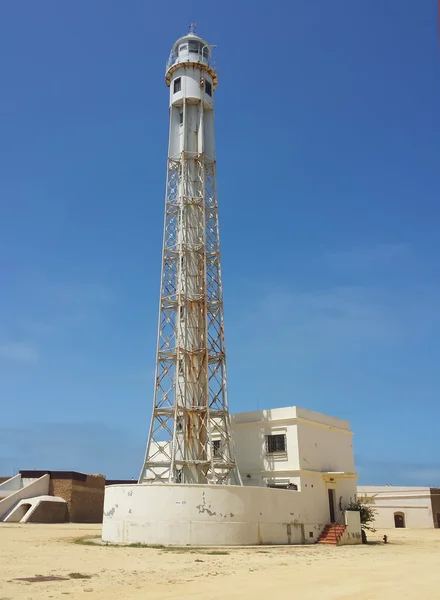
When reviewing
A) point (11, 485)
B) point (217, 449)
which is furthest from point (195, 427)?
point (11, 485)

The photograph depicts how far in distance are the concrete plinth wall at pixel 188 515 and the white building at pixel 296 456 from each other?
482cm

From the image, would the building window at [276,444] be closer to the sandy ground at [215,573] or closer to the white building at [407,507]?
the sandy ground at [215,573]

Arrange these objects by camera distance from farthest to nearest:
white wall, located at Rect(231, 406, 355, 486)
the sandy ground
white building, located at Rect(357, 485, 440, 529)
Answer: white building, located at Rect(357, 485, 440, 529) < white wall, located at Rect(231, 406, 355, 486) < the sandy ground

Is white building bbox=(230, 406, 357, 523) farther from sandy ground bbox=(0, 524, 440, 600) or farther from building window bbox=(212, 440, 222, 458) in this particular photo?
sandy ground bbox=(0, 524, 440, 600)

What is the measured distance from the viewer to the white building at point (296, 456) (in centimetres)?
3166

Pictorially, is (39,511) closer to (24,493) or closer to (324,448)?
(24,493)

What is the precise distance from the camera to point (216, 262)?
35.9 meters

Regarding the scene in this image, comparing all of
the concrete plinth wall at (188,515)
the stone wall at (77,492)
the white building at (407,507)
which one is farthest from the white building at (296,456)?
the stone wall at (77,492)

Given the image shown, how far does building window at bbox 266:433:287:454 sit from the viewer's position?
3247cm

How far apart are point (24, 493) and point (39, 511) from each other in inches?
125

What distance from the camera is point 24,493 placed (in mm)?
46500

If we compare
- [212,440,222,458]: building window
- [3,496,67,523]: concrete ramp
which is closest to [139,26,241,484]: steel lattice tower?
[212,440,222,458]: building window

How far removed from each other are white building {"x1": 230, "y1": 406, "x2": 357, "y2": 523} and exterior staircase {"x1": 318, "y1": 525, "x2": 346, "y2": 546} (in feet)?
2.79

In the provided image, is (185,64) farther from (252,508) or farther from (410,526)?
(410,526)
